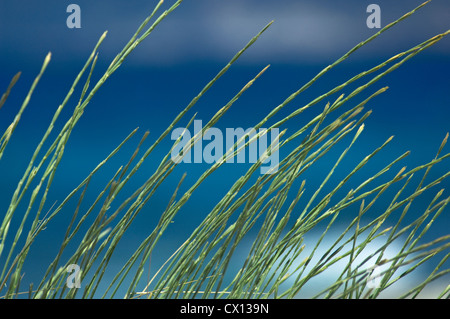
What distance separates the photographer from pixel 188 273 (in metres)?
0.52

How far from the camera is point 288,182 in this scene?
521 millimetres
